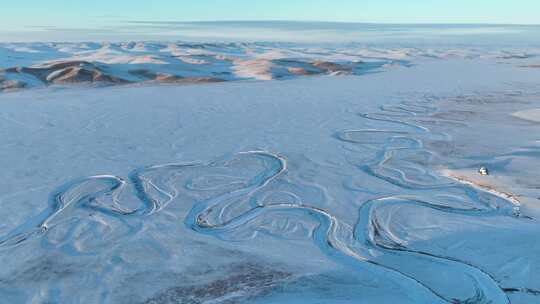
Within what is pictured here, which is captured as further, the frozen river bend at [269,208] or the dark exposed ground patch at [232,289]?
the frozen river bend at [269,208]

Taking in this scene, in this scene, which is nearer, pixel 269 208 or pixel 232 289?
pixel 232 289

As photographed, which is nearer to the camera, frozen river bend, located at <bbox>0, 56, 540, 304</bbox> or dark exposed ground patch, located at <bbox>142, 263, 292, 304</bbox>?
dark exposed ground patch, located at <bbox>142, 263, 292, 304</bbox>

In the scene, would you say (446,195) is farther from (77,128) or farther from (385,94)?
(385,94)

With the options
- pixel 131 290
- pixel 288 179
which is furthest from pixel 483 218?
pixel 131 290

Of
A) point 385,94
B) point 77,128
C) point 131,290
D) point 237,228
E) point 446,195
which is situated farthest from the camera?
point 385,94

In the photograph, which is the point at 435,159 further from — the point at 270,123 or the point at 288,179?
the point at 270,123

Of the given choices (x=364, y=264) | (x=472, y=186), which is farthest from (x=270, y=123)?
(x=364, y=264)

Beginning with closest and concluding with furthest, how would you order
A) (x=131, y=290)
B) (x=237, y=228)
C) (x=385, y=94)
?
(x=131, y=290), (x=237, y=228), (x=385, y=94)

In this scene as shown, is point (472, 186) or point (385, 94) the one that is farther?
point (385, 94)
